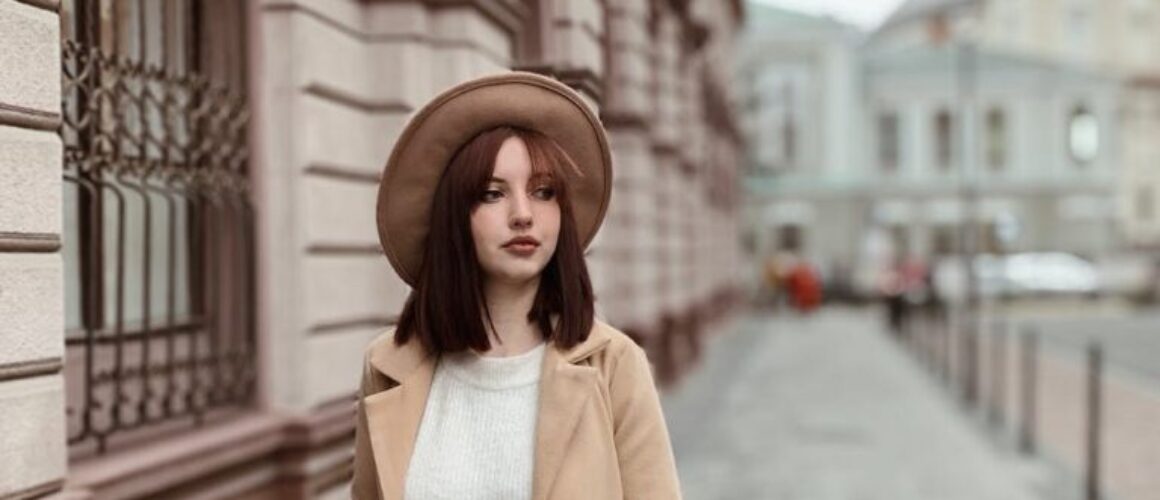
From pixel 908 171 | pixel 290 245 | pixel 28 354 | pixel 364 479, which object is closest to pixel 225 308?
pixel 290 245

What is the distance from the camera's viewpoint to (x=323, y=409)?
6207 mm

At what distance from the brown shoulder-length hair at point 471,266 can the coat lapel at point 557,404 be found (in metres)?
0.04

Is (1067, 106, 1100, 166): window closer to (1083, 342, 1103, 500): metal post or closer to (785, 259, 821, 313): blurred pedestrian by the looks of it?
(785, 259, 821, 313): blurred pedestrian

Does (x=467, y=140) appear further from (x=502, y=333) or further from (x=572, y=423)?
(x=572, y=423)

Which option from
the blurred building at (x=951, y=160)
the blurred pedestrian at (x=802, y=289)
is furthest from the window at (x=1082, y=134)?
the blurred pedestrian at (x=802, y=289)

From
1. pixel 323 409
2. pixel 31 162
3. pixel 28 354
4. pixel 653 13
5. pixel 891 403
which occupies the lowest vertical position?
pixel 891 403

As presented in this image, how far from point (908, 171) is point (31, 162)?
53.0 m

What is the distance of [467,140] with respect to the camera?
8.14 feet

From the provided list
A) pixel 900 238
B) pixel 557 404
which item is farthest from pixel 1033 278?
pixel 557 404

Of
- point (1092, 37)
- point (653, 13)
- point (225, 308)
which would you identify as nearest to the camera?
point (225, 308)

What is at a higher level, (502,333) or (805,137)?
(805,137)

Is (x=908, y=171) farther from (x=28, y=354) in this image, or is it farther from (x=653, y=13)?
(x=28, y=354)

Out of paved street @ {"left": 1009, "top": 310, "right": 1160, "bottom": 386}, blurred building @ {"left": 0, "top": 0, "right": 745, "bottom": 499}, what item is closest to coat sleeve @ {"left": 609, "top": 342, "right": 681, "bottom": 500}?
blurred building @ {"left": 0, "top": 0, "right": 745, "bottom": 499}

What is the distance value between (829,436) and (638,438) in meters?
10.6
